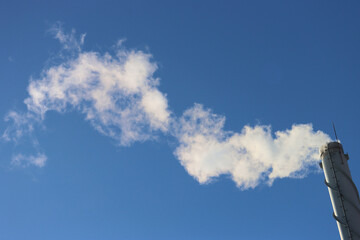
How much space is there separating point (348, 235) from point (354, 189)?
609cm

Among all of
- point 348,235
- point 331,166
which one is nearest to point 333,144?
point 331,166

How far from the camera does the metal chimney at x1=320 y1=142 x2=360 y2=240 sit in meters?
34.5

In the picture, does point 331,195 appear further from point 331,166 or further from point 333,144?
point 333,144

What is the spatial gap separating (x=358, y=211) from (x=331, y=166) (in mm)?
6207

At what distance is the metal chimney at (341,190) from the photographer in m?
34.5

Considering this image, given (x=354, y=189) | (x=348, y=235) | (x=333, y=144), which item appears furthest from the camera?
(x=333, y=144)

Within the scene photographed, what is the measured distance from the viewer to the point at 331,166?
38938mm

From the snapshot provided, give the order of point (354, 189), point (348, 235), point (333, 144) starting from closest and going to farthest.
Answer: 1. point (348, 235)
2. point (354, 189)
3. point (333, 144)

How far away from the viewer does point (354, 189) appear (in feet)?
122

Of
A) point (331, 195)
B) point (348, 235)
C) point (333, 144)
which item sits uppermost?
point (333, 144)

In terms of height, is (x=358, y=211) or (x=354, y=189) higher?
(x=354, y=189)

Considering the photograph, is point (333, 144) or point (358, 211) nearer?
point (358, 211)

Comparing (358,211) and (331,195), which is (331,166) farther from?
(358,211)

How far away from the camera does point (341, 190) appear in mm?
36875
